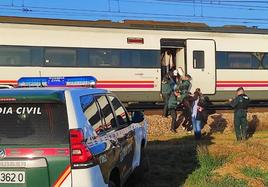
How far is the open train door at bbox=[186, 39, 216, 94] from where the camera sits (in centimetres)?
2173

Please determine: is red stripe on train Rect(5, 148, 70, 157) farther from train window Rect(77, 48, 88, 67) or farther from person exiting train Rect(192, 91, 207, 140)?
train window Rect(77, 48, 88, 67)

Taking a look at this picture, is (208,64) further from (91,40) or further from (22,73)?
(22,73)

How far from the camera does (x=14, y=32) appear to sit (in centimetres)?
1912

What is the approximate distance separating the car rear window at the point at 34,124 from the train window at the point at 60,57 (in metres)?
14.3

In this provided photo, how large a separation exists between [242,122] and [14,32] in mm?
8270

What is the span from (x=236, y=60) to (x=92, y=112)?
17.5m

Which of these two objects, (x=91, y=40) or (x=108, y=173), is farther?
(x=91, y=40)

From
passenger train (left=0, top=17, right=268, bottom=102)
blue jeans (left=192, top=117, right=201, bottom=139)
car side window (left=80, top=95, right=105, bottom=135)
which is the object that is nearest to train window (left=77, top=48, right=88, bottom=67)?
passenger train (left=0, top=17, right=268, bottom=102)

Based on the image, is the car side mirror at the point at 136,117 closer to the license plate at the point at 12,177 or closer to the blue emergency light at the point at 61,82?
the blue emergency light at the point at 61,82

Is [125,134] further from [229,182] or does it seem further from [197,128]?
[197,128]

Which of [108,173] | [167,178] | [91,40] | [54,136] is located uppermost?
[91,40]

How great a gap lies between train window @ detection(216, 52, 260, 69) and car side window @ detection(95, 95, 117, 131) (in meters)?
15.7

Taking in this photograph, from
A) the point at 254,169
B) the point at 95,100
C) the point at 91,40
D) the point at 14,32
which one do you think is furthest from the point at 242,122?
the point at 95,100

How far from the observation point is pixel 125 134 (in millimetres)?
7453
